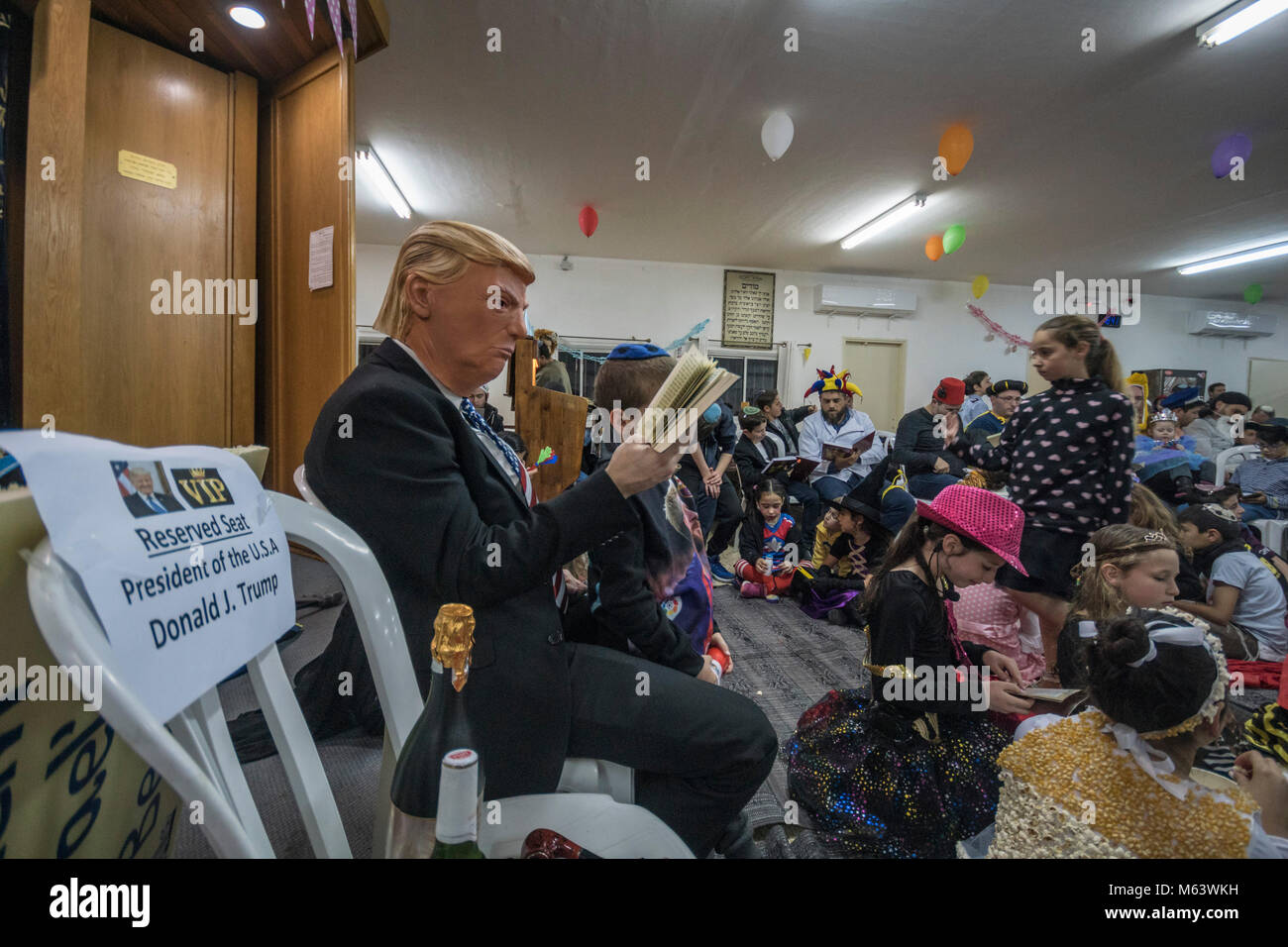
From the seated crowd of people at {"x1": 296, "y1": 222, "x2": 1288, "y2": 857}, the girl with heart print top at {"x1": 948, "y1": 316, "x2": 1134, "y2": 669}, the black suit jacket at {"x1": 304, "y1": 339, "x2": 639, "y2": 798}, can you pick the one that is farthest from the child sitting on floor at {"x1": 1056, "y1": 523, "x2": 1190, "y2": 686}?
the black suit jacket at {"x1": 304, "y1": 339, "x2": 639, "y2": 798}

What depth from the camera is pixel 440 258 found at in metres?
0.91

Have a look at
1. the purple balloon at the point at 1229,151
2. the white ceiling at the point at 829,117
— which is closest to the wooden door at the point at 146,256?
the white ceiling at the point at 829,117

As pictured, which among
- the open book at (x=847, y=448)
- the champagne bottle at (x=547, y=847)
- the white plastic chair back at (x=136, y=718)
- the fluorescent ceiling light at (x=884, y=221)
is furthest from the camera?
the fluorescent ceiling light at (x=884, y=221)

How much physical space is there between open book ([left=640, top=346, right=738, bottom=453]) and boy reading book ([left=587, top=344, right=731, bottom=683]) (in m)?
0.20

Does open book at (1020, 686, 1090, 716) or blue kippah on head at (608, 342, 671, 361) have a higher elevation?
blue kippah on head at (608, 342, 671, 361)

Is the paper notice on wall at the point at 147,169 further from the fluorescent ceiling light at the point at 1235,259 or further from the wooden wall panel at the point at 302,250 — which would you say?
the fluorescent ceiling light at the point at 1235,259

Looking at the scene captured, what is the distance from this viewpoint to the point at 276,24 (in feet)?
7.77

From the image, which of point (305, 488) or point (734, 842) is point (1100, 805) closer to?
point (734, 842)

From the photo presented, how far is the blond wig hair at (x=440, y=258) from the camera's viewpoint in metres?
Result: 0.91

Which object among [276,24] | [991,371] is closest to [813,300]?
[991,371]

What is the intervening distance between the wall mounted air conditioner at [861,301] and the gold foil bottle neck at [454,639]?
7686 millimetres

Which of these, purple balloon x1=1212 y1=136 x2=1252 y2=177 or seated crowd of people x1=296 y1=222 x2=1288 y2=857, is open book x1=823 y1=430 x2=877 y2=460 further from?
purple balloon x1=1212 y1=136 x2=1252 y2=177

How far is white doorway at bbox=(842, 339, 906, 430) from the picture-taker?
308 inches
